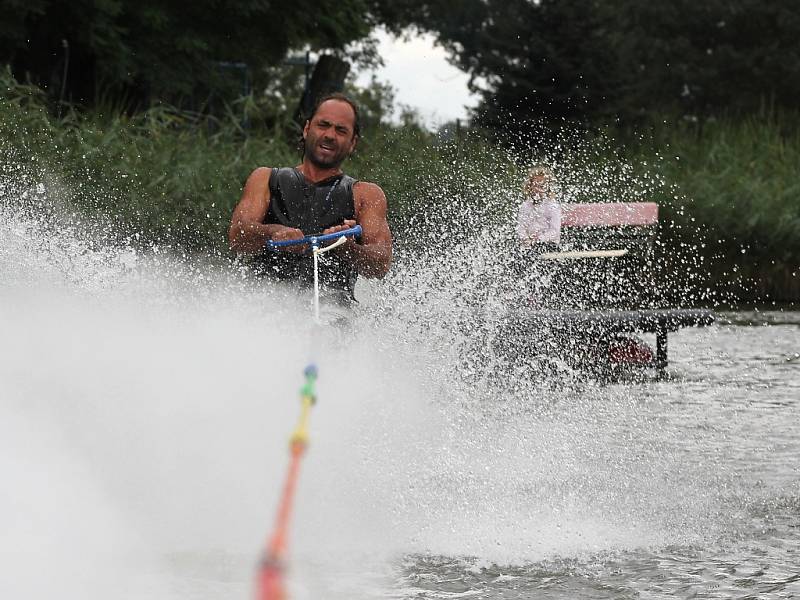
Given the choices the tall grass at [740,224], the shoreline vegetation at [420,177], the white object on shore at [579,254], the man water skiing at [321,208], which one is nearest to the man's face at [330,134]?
the man water skiing at [321,208]

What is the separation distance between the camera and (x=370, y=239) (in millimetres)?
6586

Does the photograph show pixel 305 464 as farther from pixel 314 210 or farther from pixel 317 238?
pixel 314 210

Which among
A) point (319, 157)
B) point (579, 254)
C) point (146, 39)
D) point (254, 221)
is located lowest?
point (254, 221)

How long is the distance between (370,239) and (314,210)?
25cm

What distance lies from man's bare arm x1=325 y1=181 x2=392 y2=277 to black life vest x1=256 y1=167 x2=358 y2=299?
0.04m

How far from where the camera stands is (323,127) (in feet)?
21.7

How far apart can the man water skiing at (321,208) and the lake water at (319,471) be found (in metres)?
0.15

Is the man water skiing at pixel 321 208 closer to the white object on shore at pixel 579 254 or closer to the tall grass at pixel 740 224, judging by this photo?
the white object on shore at pixel 579 254

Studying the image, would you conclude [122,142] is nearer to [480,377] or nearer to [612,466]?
[480,377]

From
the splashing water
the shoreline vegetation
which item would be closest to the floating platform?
the shoreline vegetation

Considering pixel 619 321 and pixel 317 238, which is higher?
pixel 317 238

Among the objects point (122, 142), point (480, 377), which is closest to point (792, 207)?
point (122, 142)

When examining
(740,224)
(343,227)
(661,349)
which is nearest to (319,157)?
(343,227)

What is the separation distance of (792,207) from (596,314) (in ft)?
29.4
